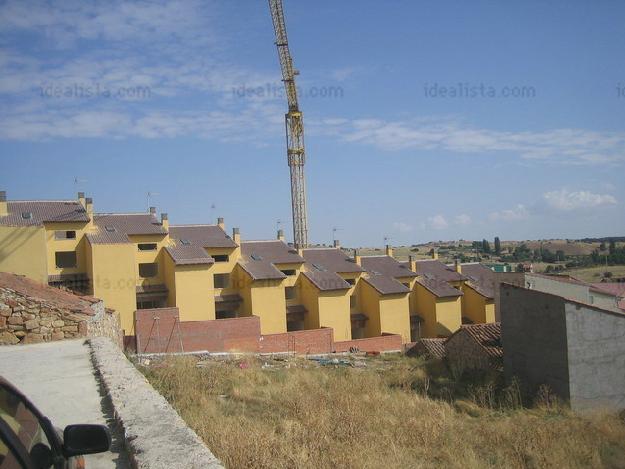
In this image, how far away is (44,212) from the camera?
27.9 meters

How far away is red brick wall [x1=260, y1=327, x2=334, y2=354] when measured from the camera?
26.3m

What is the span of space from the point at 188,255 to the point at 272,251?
265 inches

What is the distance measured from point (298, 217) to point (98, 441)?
43236 mm

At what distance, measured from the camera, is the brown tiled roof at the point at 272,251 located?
33.4 metres

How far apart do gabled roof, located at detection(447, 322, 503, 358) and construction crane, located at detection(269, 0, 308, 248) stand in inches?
998

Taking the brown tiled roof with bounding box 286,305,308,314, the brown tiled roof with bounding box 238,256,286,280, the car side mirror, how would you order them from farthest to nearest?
the brown tiled roof with bounding box 286,305,308,314, the brown tiled roof with bounding box 238,256,286,280, the car side mirror

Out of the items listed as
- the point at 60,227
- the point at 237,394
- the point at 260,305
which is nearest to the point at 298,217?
the point at 260,305

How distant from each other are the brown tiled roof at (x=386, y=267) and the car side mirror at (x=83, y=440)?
34088 mm

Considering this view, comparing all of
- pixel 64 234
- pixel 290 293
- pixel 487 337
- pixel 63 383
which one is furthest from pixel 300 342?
pixel 63 383

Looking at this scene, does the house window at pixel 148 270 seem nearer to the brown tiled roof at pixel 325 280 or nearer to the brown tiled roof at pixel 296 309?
the brown tiled roof at pixel 296 309

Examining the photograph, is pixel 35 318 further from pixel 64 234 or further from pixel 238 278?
pixel 238 278

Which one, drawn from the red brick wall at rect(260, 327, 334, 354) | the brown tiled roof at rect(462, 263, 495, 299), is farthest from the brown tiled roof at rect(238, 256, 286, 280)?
the brown tiled roof at rect(462, 263, 495, 299)

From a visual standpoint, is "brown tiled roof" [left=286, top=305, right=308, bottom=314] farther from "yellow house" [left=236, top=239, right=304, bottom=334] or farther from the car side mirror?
the car side mirror

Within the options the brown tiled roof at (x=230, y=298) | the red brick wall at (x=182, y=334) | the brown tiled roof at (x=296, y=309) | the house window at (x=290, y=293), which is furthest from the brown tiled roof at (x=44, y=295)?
the house window at (x=290, y=293)
